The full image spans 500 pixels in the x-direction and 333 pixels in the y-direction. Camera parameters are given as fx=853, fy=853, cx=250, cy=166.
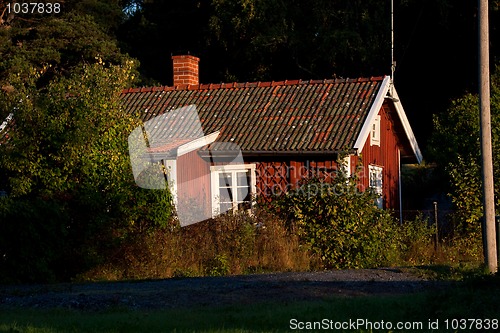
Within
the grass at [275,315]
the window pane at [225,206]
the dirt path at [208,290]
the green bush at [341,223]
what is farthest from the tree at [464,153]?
the grass at [275,315]

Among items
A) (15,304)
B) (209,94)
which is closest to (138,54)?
(209,94)

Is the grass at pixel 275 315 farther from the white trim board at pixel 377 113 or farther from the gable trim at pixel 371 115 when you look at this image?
the white trim board at pixel 377 113

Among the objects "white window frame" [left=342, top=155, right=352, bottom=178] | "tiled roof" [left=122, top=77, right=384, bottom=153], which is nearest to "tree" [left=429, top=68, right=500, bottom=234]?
"white window frame" [left=342, top=155, right=352, bottom=178]

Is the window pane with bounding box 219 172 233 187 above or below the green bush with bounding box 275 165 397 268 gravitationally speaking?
above

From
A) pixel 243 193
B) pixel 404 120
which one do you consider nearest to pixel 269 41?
pixel 404 120

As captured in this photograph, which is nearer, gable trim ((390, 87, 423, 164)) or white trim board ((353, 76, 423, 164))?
white trim board ((353, 76, 423, 164))

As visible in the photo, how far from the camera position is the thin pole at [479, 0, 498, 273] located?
1648cm

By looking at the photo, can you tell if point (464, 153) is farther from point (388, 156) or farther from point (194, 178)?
point (194, 178)

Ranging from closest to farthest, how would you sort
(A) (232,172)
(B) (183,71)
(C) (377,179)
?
(A) (232,172)
(C) (377,179)
(B) (183,71)

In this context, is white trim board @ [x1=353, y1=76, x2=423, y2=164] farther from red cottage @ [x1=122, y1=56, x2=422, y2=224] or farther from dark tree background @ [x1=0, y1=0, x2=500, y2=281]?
dark tree background @ [x1=0, y1=0, x2=500, y2=281]

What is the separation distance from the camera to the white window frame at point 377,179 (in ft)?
82.5

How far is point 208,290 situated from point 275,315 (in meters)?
3.01

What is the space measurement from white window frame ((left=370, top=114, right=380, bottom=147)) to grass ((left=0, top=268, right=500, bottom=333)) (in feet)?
43.0

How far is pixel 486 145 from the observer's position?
1673 centimetres
